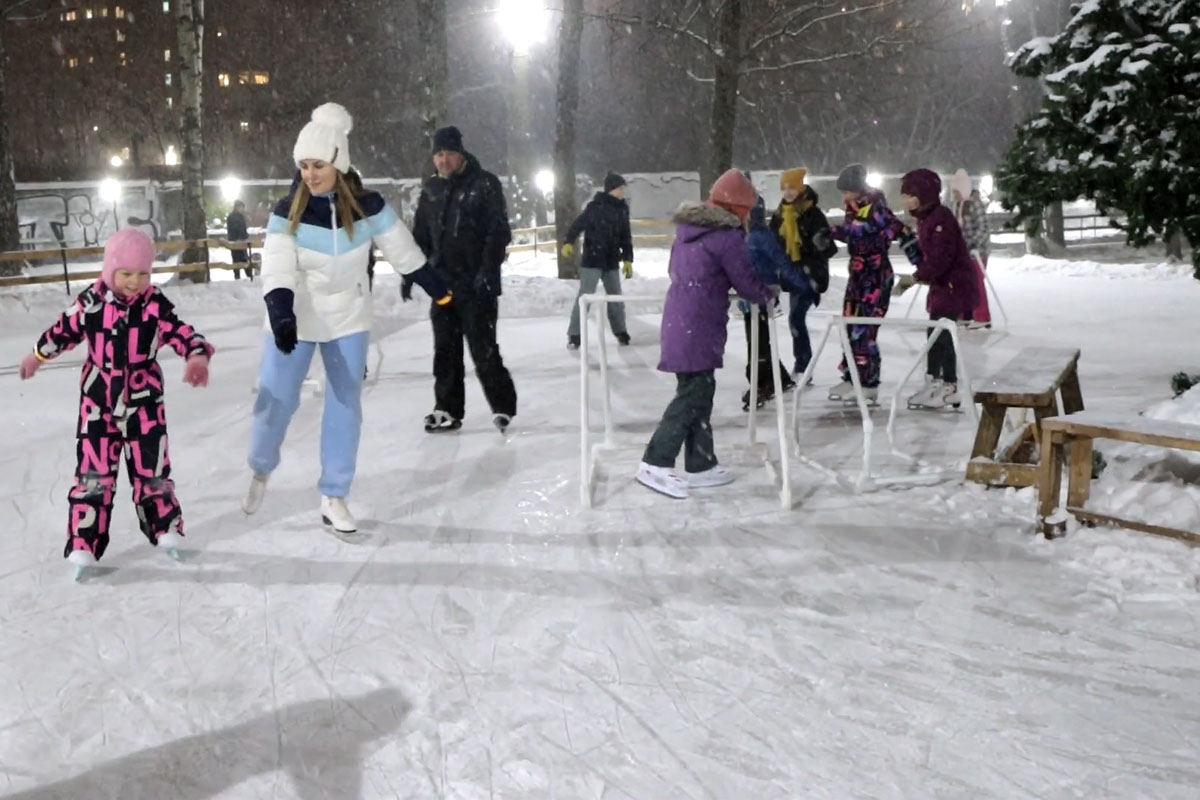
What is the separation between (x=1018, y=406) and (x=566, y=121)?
14132mm

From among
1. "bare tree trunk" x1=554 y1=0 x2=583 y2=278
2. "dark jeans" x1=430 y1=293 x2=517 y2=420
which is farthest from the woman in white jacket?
"bare tree trunk" x1=554 y1=0 x2=583 y2=278

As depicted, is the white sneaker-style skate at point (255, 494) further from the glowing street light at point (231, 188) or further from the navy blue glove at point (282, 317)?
the glowing street light at point (231, 188)

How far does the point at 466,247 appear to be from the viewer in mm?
6754

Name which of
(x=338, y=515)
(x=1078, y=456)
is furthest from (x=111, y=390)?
(x=1078, y=456)

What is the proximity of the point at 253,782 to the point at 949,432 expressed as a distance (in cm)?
513

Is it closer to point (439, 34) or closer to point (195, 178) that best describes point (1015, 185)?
point (439, 34)

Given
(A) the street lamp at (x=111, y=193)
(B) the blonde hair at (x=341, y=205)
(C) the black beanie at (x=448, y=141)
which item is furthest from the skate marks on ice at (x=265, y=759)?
(A) the street lamp at (x=111, y=193)

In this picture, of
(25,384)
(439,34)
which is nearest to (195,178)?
(439,34)

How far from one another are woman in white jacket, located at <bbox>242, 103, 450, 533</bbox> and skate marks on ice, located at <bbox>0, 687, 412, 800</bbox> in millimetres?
1678

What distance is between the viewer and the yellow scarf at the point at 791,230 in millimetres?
8227

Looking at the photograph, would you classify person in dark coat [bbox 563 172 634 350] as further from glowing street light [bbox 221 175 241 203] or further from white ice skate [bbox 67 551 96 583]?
glowing street light [bbox 221 175 241 203]

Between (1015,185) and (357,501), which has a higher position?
(1015,185)

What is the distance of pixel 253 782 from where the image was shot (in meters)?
2.98

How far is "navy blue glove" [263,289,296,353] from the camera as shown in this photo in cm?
445
